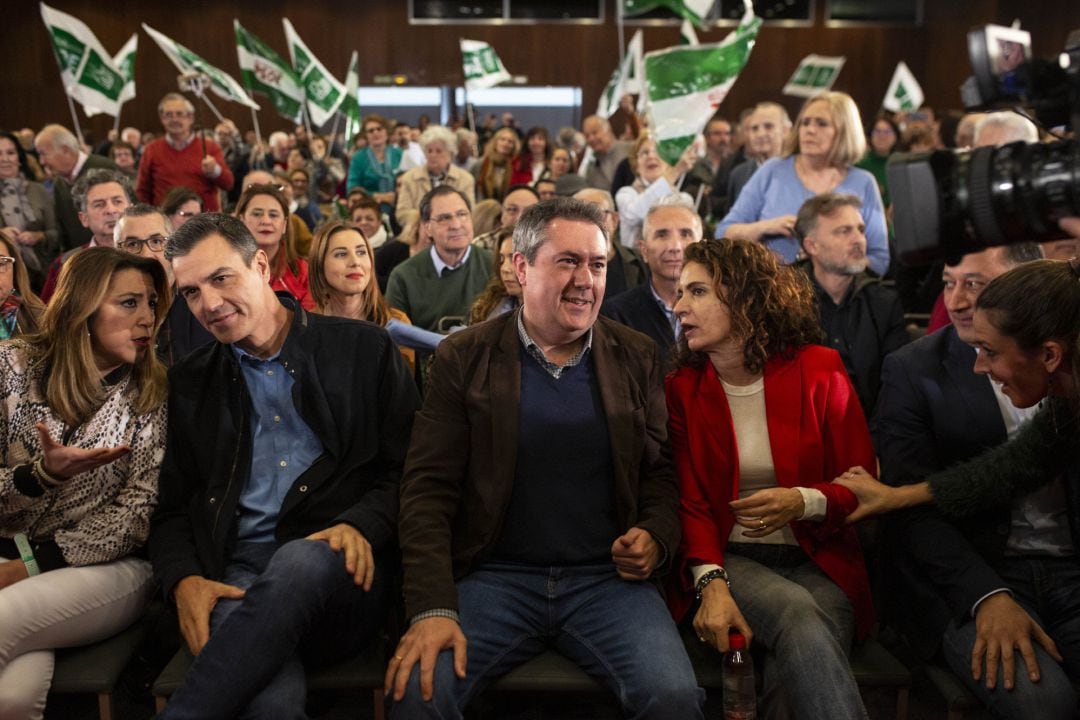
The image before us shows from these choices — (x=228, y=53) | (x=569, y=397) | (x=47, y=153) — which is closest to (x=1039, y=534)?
(x=569, y=397)

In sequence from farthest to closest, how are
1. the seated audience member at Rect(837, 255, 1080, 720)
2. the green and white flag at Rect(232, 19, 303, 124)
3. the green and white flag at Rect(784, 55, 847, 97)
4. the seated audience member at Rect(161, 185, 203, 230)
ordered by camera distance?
1. the green and white flag at Rect(784, 55, 847, 97)
2. the green and white flag at Rect(232, 19, 303, 124)
3. the seated audience member at Rect(161, 185, 203, 230)
4. the seated audience member at Rect(837, 255, 1080, 720)

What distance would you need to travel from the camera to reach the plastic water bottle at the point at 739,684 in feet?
7.18

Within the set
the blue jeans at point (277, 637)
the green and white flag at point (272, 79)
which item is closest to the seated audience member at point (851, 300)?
the blue jeans at point (277, 637)

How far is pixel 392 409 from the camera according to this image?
250 centimetres

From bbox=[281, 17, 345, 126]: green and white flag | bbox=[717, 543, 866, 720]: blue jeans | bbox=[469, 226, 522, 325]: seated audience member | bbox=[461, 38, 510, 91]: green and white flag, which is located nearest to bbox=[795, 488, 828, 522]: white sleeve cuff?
bbox=[717, 543, 866, 720]: blue jeans

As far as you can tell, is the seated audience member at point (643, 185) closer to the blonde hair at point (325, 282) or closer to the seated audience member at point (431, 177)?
the seated audience member at point (431, 177)

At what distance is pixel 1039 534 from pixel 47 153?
21.5 feet

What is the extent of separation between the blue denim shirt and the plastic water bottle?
109 centimetres

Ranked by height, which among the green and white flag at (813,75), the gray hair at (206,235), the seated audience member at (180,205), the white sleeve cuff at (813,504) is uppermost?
the green and white flag at (813,75)

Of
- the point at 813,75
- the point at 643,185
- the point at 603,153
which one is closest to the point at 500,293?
the point at 643,185

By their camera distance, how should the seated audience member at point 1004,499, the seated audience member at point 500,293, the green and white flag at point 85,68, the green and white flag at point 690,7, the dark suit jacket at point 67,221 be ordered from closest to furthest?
1. the seated audience member at point 1004,499
2. the seated audience member at point 500,293
3. the dark suit jacket at point 67,221
4. the green and white flag at point 690,7
5. the green and white flag at point 85,68

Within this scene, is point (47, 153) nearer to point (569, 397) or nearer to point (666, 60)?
point (666, 60)

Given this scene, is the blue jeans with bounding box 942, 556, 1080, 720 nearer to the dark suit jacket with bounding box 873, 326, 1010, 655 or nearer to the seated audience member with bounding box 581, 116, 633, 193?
the dark suit jacket with bounding box 873, 326, 1010, 655

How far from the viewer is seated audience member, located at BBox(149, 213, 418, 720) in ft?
7.47
